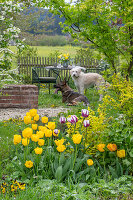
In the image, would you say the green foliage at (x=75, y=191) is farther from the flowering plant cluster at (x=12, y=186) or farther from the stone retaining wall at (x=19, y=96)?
the stone retaining wall at (x=19, y=96)

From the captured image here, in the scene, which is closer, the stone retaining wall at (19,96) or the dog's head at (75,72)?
the stone retaining wall at (19,96)

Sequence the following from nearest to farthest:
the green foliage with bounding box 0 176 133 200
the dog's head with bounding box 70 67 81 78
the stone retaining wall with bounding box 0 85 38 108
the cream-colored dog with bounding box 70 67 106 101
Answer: the green foliage with bounding box 0 176 133 200, the stone retaining wall with bounding box 0 85 38 108, the dog's head with bounding box 70 67 81 78, the cream-colored dog with bounding box 70 67 106 101

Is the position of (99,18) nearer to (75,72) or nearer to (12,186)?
(75,72)

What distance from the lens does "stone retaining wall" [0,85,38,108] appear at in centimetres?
741

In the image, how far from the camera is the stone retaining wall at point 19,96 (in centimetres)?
741

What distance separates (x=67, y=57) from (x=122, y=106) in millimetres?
7095

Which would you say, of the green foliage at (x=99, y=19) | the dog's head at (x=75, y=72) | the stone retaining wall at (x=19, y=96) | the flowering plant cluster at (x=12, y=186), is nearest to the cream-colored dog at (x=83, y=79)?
the dog's head at (x=75, y=72)

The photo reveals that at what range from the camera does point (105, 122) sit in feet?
10.9

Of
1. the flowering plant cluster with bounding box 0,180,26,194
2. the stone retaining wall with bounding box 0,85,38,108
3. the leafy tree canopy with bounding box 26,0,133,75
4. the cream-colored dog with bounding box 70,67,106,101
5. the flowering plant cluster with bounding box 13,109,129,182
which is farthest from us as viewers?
the cream-colored dog with bounding box 70,67,106,101

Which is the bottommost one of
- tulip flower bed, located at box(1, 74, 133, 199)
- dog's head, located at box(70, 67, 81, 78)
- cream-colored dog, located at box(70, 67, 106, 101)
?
tulip flower bed, located at box(1, 74, 133, 199)

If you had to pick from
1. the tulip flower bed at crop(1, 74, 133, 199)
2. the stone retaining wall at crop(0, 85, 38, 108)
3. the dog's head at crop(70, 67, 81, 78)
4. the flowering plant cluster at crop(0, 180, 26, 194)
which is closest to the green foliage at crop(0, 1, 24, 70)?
the stone retaining wall at crop(0, 85, 38, 108)

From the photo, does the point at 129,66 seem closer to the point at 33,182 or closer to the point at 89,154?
the point at 89,154

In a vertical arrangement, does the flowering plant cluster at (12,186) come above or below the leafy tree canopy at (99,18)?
below

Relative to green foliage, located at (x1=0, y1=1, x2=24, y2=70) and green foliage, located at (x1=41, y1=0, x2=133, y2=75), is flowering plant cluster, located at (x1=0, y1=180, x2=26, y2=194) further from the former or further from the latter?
green foliage, located at (x1=0, y1=1, x2=24, y2=70)
